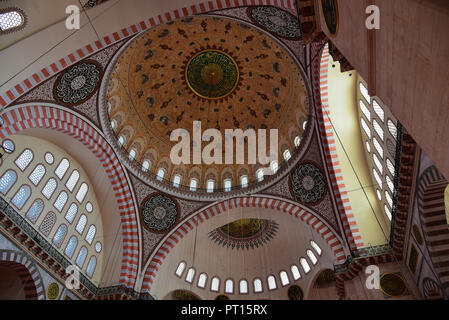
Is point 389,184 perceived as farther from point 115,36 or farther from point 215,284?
point 215,284

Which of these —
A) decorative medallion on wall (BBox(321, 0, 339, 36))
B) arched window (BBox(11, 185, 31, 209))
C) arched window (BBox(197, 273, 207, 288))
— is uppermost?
decorative medallion on wall (BBox(321, 0, 339, 36))

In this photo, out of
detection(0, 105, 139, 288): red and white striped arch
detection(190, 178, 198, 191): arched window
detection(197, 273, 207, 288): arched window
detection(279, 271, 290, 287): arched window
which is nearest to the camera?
detection(0, 105, 139, 288): red and white striped arch

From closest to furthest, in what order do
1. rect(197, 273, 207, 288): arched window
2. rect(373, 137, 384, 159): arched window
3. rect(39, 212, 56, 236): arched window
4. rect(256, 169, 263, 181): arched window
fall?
rect(373, 137, 384, 159): arched window → rect(39, 212, 56, 236): arched window → rect(256, 169, 263, 181): arched window → rect(197, 273, 207, 288): arched window

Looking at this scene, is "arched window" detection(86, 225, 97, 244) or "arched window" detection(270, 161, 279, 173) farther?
"arched window" detection(270, 161, 279, 173)

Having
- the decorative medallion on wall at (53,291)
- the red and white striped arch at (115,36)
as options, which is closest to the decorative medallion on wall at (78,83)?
the red and white striped arch at (115,36)

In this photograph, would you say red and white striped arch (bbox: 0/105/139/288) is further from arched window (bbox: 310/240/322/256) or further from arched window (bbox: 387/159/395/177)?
arched window (bbox: 387/159/395/177)

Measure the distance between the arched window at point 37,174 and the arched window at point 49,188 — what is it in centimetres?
31

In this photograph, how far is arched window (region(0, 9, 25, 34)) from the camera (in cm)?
537

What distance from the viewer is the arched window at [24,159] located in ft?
27.8

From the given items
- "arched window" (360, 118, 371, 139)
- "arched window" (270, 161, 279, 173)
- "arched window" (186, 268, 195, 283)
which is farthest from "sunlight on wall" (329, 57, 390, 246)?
"arched window" (186, 268, 195, 283)

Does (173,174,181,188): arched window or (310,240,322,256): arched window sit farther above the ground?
(173,174,181,188): arched window

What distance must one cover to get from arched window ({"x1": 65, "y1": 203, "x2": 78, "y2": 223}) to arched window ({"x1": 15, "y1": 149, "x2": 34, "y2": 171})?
6.88 feet

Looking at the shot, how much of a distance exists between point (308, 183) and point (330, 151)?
157cm

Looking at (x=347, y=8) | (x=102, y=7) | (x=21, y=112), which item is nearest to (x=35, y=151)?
(x=21, y=112)
